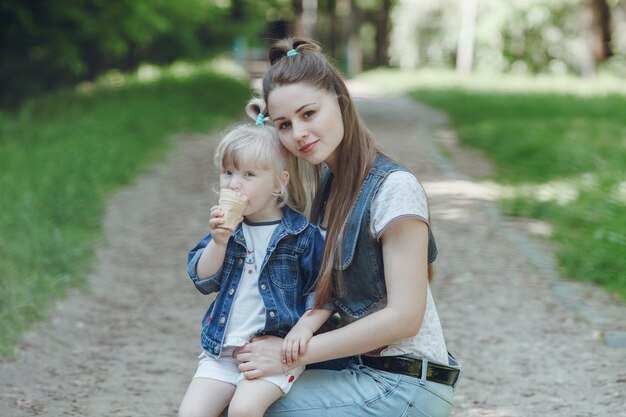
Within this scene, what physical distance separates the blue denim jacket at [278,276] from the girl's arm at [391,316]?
5.3 inches

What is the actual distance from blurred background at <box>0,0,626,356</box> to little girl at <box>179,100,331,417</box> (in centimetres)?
47

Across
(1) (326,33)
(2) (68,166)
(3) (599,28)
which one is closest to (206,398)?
(2) (68,166)

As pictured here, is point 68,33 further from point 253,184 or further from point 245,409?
point 245,409

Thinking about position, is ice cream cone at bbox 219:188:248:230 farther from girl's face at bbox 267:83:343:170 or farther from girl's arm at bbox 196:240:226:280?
girl's face at bbox 267:83:343:170

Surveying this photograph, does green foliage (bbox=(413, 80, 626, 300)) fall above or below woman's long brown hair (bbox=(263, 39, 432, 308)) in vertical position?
below

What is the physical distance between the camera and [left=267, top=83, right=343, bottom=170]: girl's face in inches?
113

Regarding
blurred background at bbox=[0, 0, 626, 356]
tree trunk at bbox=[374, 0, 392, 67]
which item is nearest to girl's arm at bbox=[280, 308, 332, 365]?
blurred background at bbox=[0, 0, 626, 356]

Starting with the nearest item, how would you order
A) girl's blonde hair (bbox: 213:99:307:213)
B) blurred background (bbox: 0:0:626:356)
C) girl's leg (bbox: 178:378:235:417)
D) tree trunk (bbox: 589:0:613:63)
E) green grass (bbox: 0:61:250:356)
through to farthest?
girl's leg (bbox: 178:378:235:417) < girl's blonde hair (bbox: 213:99:307:213) < green grass (bbox: 0:61:250:356) < blurred background (bbox: 0:0:626:356) < tree trunk (bbox: 589:0:613:63)

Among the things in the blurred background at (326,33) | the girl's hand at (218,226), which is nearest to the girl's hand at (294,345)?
the girl's hand at (218,226)

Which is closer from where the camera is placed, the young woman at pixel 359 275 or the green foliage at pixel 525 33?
the young woman at pixel 359 275

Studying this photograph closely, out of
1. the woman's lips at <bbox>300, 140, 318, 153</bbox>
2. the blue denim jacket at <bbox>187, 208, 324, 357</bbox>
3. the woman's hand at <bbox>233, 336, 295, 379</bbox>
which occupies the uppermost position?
the woman's lips at <bbox>300, 140, 318, 153</bbox>

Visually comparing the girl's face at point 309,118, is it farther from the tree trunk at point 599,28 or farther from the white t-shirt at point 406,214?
the tree trunk at point 599,28

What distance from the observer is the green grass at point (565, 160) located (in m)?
6.79

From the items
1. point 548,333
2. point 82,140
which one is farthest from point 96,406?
point 82,140
